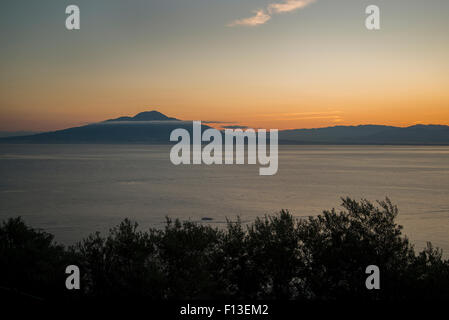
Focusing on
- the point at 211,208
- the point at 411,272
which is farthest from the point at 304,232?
the point at 211,208

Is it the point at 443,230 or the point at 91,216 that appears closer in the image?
the point at 443,230

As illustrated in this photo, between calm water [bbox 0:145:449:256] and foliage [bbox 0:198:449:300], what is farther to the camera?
calm water [bbox 0:145:449:256]

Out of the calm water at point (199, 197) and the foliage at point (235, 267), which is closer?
the foliage at point (235, 267)

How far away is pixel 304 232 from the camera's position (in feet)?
101

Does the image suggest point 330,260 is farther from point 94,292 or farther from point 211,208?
point 211,208

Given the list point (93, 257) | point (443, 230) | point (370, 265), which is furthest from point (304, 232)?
point (443, 230)

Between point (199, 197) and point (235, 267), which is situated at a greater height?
point (235, 267)

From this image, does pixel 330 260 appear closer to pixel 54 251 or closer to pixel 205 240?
pixel 205 240

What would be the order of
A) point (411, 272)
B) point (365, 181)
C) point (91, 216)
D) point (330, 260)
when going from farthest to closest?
1. point (365, 181)
2. point (91, 216)
3. point (330, 260)
4. point (411, 272)

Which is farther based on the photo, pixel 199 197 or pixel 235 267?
pixel 199 197

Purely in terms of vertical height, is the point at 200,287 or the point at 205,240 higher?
the point at 205,240

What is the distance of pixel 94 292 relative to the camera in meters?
25.1

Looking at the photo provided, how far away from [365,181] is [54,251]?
100 meters

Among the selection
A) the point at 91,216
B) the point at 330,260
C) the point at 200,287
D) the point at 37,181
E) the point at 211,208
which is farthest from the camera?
the point at 37,181
